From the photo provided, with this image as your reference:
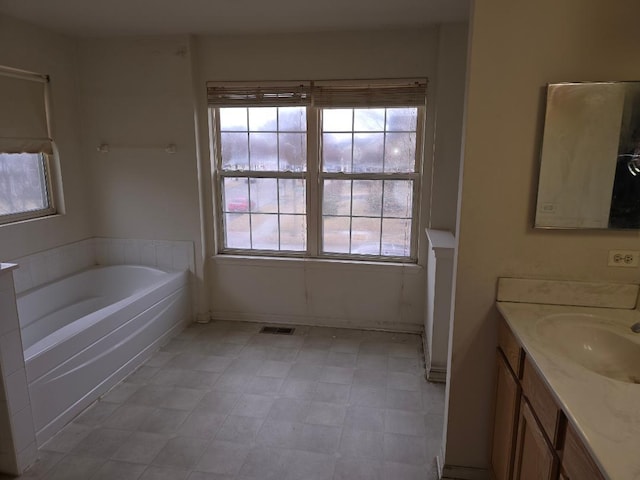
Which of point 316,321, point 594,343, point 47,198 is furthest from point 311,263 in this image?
point 594,343

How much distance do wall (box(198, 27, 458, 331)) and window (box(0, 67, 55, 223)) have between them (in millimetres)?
1265

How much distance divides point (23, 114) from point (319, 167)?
2.24 m

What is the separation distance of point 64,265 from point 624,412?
3.83 metres

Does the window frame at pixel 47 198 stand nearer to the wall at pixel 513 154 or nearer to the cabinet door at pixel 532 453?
the wall at pixel 513 154

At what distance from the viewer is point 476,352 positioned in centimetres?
197

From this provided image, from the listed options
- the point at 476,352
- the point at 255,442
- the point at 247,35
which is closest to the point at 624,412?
the point at 476,352

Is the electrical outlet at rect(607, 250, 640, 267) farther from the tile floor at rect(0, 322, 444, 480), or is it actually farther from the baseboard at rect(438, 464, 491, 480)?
the tile floor at rect(0, 322, 444, 480)

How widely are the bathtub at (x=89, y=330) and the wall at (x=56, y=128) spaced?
14.7 inches

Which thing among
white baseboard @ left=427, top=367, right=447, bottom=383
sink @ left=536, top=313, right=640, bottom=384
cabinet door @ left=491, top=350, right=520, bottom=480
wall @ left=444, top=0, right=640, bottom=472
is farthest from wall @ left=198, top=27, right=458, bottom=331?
sink @ left=536, top=313, right=640, bottom=384

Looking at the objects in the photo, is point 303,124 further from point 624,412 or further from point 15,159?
point 624,412

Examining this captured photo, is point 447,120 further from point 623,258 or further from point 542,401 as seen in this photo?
point 542,401

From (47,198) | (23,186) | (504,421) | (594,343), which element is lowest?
(504,421)

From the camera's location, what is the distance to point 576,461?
1146 millimetres

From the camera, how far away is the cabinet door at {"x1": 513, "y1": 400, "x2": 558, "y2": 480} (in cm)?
132
